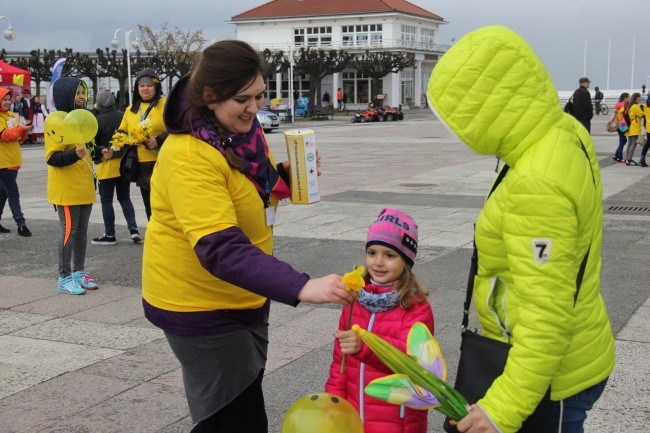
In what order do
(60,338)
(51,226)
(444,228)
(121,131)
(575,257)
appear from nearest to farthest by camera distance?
(575,257) → (60,338) → (121,131) → (444,228) → (51,226)

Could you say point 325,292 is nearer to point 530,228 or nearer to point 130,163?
point 530,228

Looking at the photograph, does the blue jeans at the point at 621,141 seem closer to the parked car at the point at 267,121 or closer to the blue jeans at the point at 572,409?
the blue jeans at the point at 572,409

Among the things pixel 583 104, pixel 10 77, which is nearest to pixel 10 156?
pixel 583 104

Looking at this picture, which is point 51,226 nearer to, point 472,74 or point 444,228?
point 444,228

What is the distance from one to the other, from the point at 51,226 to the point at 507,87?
9.33 m

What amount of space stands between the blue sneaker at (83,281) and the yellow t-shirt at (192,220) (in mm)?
4610

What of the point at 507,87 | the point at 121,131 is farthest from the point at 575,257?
the point at 121,131

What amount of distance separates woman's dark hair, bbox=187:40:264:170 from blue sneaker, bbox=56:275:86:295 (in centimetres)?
485

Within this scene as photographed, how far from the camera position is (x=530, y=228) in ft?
6.88

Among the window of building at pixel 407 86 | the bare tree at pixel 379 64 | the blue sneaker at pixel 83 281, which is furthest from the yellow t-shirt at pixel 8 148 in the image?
the window of building at pixel 407 86

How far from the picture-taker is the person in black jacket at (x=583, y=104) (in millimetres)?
20453

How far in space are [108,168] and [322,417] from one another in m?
7.03

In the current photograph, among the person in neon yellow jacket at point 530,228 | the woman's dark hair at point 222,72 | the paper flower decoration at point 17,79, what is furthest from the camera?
the paper flower decoration at point 17,79

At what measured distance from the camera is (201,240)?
2.47m
